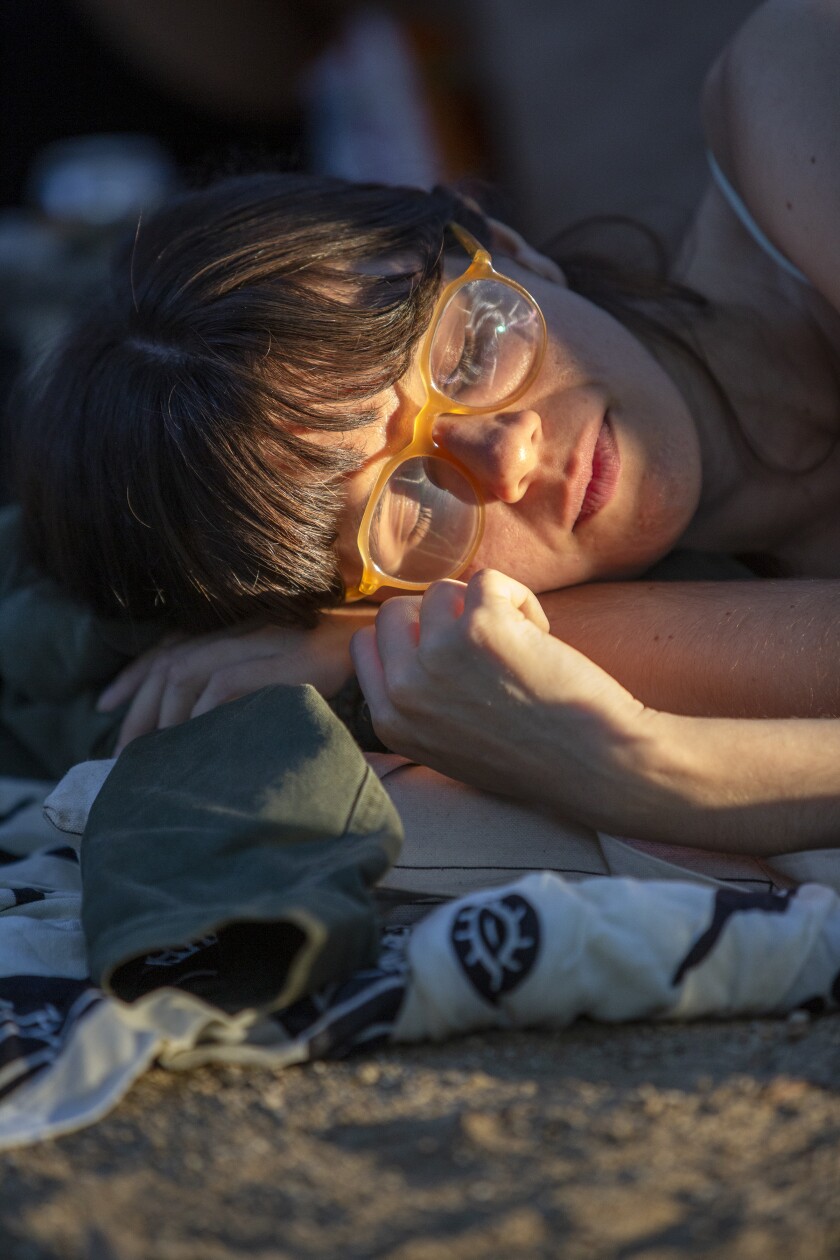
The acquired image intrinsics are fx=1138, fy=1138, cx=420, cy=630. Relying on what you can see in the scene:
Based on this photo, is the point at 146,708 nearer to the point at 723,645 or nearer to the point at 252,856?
the point at 252,856

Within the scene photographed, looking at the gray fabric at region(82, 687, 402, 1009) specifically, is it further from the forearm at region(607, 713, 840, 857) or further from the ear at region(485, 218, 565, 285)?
the ear at region(485, 218, 565, 285)

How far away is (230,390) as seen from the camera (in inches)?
47.1

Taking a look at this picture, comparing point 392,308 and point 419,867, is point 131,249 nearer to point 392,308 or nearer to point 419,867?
point 392,308

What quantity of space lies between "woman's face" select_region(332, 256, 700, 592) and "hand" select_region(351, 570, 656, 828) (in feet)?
0.69

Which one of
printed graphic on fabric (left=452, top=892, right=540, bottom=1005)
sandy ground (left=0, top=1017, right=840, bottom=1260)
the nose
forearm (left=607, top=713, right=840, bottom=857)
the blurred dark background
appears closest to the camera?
sandy ground (left=0, top=1017, right=840, bottom=1260)

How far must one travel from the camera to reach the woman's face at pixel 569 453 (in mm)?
1235

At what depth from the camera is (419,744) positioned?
112 centimetres

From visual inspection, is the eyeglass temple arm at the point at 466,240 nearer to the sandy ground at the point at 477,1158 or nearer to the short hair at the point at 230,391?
the short hair at the point at 230,391

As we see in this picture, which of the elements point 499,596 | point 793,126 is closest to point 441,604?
point 499,596

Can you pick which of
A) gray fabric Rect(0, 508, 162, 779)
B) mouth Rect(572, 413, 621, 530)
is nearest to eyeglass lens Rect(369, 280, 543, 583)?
mouth Rect(572, 413, 621, 530)

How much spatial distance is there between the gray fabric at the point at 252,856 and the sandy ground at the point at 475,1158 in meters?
0.10

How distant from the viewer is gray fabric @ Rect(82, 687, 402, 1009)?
82 centimetres

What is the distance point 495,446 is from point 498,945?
59 centimetres

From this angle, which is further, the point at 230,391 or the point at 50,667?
the point at 50,667
